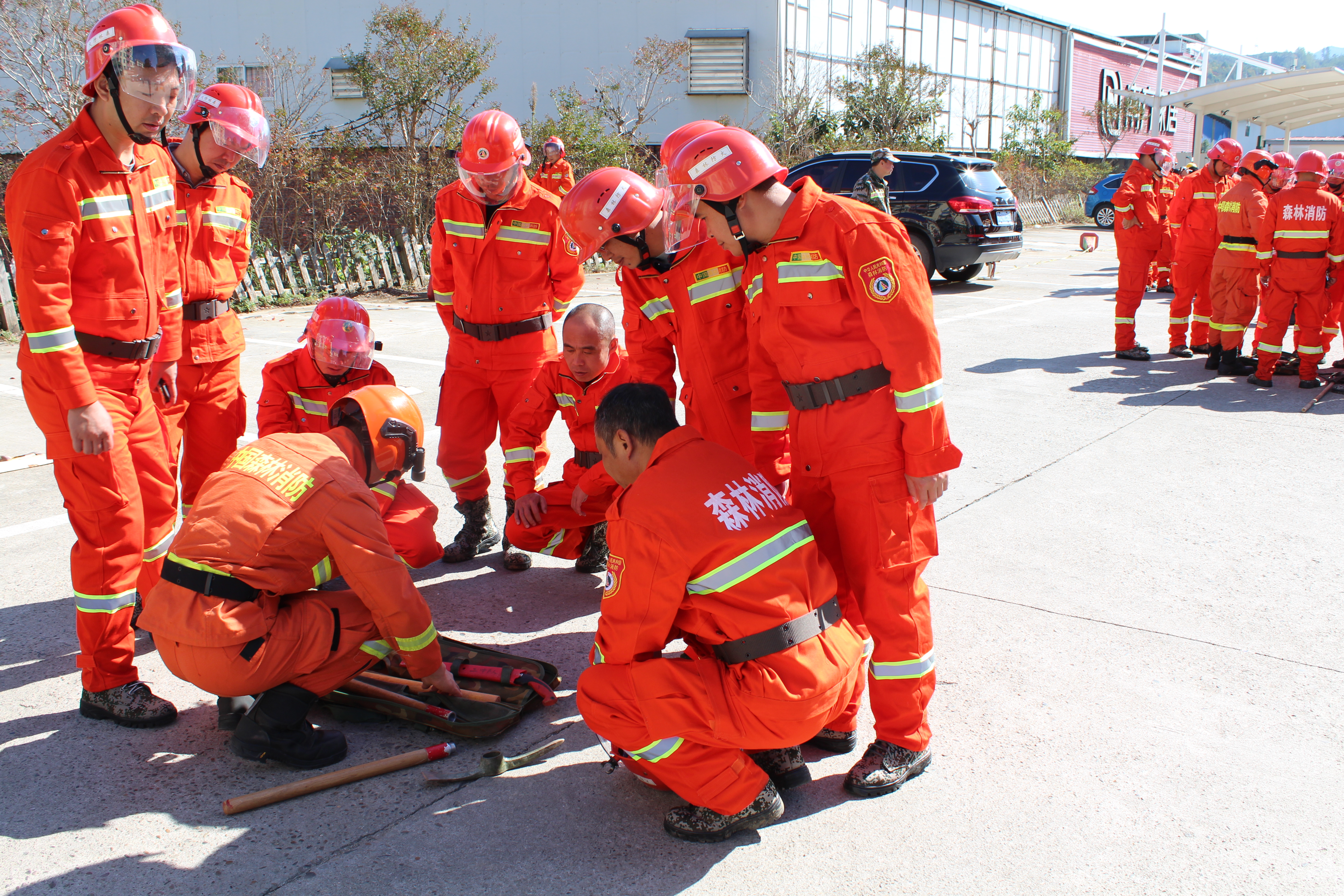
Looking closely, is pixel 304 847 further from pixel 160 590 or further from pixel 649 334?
pixel 649 334

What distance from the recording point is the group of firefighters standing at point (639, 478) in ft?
9.08

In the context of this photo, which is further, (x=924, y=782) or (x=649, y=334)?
(x=649, y=334)

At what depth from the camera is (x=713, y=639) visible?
2.82 meters

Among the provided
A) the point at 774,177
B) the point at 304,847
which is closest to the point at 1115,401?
the point at 774,177

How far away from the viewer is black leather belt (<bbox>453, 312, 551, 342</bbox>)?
486cm

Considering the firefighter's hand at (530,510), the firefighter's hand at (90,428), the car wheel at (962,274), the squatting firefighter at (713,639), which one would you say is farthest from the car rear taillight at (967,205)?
the firefighter's hand at (90,428)

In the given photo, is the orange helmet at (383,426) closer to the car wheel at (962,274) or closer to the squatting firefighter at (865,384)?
the squatting firefighter at (865,384)

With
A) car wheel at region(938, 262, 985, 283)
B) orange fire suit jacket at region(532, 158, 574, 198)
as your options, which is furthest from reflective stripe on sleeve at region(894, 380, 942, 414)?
car wheel at region(938, 262, 985, 283)

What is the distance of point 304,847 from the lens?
9.04ft

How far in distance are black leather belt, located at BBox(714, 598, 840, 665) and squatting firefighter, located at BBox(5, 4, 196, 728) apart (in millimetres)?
2050

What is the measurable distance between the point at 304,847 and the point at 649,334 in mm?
2261

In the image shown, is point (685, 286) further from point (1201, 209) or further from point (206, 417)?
point (1201, 209)

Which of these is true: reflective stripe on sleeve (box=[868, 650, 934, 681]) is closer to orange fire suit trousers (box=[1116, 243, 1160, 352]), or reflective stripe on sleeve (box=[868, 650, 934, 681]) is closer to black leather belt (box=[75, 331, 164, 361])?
black leather belt (box=[75, 331, 164, 361])

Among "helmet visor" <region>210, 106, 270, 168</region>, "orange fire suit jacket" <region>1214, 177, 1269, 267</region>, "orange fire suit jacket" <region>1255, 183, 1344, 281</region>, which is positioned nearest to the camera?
"helmet visor" <region>210, 106, 270, 168</region>
